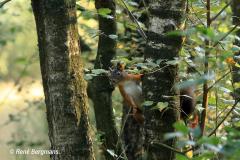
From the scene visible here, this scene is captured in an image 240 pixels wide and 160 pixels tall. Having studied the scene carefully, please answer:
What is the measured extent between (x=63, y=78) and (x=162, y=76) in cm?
66

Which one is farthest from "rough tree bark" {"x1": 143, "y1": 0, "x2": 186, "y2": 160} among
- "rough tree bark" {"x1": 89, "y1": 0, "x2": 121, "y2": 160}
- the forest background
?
"rough tree bark" {"x1": 89, "y1": 0, "x2": 121, "y2": 160}

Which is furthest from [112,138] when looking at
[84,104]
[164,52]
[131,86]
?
[164,52]

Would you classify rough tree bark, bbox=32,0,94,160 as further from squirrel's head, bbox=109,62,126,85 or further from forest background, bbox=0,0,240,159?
squirrel's head, bbox=109,62,126,85

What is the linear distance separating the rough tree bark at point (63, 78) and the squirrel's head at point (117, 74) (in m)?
1.50

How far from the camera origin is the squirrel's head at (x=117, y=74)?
5.12 m

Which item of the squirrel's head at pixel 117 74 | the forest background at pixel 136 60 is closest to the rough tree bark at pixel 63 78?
the forest background at pixel 136 60

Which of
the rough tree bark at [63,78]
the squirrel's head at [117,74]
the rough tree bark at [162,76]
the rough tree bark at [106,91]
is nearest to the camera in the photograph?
the rough tree bark at [162,76]

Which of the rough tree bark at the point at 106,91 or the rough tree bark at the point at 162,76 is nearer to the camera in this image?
the rough tree bark at the point at 162,76

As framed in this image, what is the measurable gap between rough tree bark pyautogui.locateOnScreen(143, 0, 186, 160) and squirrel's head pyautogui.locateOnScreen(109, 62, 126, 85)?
1.65 meters

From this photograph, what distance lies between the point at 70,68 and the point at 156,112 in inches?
25.6

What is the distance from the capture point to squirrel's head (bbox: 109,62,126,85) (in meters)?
5.12

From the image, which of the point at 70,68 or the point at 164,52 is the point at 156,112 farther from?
the point at 70,68

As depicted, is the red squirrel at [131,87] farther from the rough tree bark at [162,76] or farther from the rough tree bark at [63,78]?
the rough tree bark at [162,76]

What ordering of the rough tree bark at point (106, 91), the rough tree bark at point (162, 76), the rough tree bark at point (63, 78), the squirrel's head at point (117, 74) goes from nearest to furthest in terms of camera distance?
the rough tree bark at point (162, 76), the rough tree bark at point (63, 78), the squirrel's head at point (117, 74), the rough tree bark at point (106, 91)
